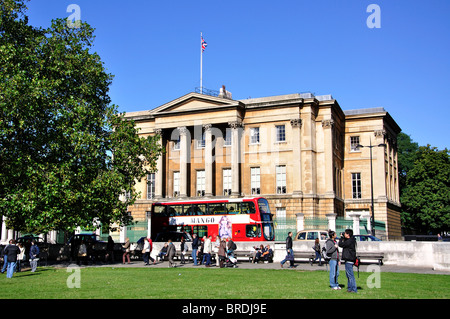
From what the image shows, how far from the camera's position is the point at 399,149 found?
7438 cm

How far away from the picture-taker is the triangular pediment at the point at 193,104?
54.1 meters

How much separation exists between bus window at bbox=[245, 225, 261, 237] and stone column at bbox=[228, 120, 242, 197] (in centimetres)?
1735

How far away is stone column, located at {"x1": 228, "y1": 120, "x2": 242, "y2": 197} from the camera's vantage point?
5259 cm

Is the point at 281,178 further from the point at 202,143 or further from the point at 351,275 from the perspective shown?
the point at 351,275

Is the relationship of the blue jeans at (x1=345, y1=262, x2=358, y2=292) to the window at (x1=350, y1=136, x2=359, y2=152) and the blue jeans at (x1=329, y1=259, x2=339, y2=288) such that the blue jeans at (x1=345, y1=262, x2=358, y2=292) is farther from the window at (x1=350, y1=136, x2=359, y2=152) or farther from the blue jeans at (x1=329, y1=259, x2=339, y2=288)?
the window at (x1=350, y1=136, x2=359, y2=152)

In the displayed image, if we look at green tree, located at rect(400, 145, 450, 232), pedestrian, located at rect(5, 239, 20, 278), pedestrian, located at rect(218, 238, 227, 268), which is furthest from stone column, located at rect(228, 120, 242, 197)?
pedestrian, located at rect(5, 239, 20, 278)

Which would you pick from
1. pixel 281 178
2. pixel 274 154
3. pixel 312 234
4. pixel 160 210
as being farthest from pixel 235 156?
pixel 312 234

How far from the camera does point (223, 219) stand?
35.3m

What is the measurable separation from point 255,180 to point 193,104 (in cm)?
1104

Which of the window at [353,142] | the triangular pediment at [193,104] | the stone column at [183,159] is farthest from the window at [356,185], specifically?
the stone column at [183,159]

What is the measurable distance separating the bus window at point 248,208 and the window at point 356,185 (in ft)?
88.6

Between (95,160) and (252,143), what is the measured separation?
93.5 feet
